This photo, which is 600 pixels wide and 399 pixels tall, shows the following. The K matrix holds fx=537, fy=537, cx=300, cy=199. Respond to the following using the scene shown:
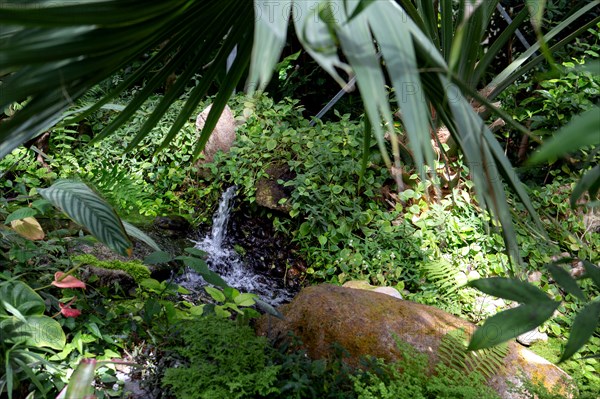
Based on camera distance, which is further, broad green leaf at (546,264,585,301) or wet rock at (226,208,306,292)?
wet rock at (226,208,306,292)

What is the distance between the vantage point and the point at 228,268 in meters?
4.77

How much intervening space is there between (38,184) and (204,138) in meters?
4.26

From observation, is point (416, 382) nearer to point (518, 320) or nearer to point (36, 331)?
point (518, 320)

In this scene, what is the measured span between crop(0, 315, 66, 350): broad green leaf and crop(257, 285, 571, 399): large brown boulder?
901 mm

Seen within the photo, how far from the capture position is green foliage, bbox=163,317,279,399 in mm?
1899

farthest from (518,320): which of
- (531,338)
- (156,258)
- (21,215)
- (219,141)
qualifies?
(219,141)

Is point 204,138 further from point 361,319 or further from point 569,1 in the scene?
point 569,1

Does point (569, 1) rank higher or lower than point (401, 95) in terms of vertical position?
higher

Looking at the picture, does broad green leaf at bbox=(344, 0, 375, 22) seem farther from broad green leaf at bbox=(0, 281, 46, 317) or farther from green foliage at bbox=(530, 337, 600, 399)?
green foliage at bbox=(530, 337, 600, 399)

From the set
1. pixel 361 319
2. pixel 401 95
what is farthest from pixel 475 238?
pixel 401 95

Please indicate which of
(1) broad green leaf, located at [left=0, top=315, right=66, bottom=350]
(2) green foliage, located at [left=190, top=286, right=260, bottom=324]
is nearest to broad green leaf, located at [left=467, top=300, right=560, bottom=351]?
(2) green foliage, located at [left=190, top=286, right=260, bottom=324]

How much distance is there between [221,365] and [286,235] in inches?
110

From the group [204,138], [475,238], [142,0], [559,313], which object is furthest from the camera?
[475,238]

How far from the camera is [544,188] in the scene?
4.62 metres
